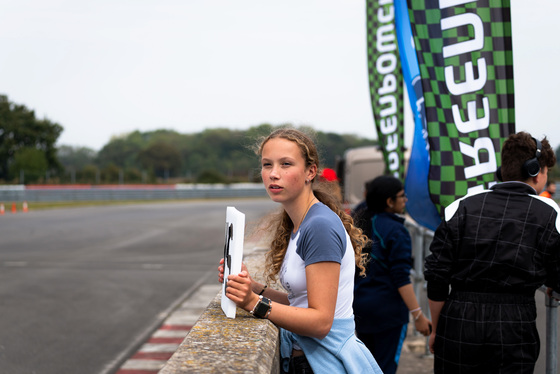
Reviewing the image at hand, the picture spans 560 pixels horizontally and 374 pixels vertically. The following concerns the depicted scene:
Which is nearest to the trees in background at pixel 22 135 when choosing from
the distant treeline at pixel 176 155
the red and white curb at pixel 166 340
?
the distant treeline at pixel 176 155

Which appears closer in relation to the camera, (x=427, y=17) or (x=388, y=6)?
(x=427, y=17)

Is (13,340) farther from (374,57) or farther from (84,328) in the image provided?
(374,57)

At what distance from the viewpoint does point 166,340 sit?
662 centimetres

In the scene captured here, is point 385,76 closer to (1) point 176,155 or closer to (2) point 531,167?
(2) point 531,167

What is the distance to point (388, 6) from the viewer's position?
27.2 ft

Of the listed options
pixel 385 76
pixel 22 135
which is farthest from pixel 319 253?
pixel 22 135

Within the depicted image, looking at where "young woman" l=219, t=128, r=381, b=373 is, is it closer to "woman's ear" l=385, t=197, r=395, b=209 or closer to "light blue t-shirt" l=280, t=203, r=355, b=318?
"light blue t-shirt" l=280, t=203, r=355, b=318

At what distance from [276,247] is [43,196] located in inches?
1561

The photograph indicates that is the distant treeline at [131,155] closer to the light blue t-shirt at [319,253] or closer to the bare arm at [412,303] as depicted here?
the light blue t-shirt at [319,253]

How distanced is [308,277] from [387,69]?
686 cm

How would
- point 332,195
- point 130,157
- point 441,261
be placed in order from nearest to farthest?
point 332,195 < point 441,261 < point 130,157

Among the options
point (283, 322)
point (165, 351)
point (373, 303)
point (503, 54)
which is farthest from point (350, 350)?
point (165, 351)

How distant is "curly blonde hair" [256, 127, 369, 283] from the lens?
225cm

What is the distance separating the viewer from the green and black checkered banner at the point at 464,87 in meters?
3.56
